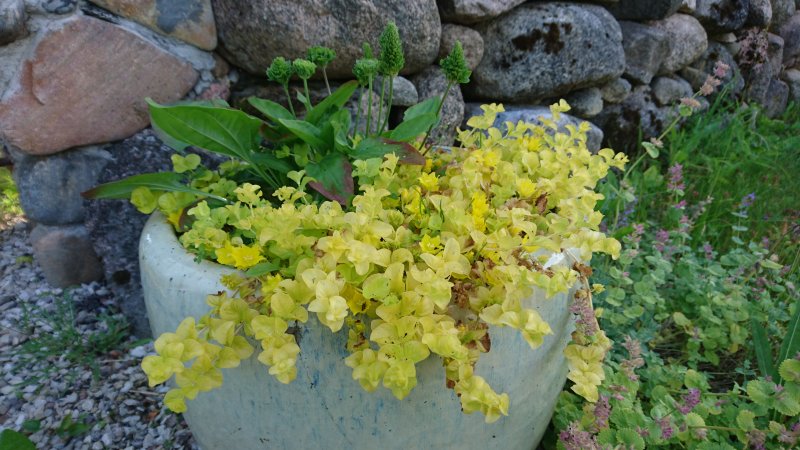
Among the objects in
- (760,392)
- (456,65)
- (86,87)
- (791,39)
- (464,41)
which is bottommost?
(791,39)

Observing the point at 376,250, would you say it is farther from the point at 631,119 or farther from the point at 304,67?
the point at 631,119

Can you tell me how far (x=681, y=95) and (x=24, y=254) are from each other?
308 centimetres

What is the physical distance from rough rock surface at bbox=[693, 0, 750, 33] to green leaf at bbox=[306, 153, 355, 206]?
2.55m

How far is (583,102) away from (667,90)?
0.74m

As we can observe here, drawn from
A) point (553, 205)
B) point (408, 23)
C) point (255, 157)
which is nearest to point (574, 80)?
point (408, 23)

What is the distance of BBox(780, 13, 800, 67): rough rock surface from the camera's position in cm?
369

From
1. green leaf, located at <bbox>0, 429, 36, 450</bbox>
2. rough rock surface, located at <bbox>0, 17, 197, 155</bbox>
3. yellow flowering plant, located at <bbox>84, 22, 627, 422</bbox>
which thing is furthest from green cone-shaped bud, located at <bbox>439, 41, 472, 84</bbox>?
green leaf, located at <bbox>0, 429, 36, 450</bbox>

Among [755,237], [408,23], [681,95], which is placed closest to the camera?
[408,23]

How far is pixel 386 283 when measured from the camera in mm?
890

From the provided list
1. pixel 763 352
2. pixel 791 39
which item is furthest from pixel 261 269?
pixel 791 39

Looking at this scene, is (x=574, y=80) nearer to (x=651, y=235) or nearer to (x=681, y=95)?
(x=651, y=235)

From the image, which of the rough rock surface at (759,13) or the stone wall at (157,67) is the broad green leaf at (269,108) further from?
the rough rock surface at (759,13)

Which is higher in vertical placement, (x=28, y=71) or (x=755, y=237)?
(x=28, y=71)

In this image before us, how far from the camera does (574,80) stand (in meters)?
2.33
